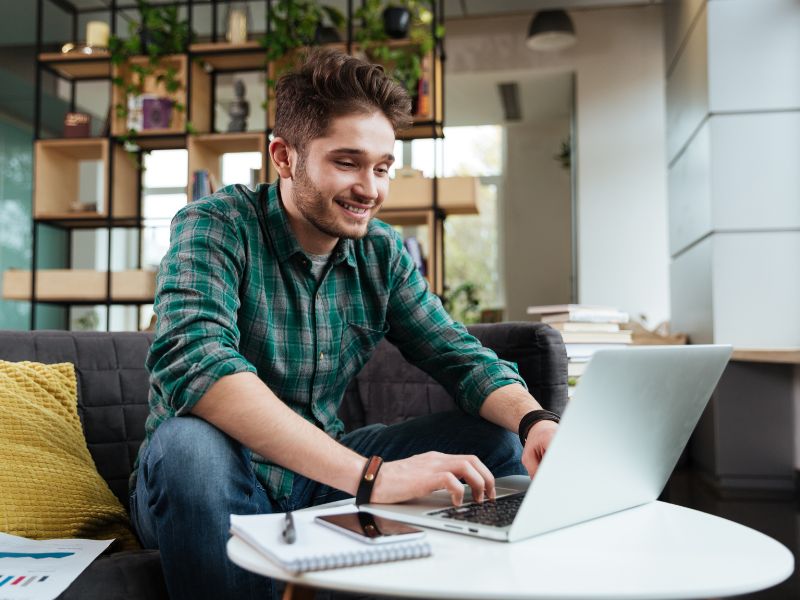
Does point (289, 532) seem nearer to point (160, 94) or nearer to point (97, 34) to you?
point (160, 94)

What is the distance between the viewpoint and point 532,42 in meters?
5.79

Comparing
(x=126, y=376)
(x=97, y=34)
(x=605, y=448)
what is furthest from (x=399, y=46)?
(x=605, y=448)

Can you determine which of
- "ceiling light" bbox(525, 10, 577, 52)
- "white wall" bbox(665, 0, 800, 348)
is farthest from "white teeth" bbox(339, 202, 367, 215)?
"ceiling light" bbox(525, 10, 577, 52)

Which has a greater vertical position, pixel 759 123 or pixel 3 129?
pixel 3 129

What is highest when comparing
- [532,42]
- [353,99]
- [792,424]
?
[532,42]

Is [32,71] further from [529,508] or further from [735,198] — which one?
[529,508]

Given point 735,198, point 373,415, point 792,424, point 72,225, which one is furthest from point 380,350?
point 72,225

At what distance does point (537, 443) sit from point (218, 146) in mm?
4022

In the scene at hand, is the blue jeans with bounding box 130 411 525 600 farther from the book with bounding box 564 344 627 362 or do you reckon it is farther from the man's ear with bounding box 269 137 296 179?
the book with bounding box 564 344 627 362

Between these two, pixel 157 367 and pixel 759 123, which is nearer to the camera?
pixel 157 367

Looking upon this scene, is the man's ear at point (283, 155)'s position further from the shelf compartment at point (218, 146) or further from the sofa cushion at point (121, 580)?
the shelf compartment at point (218, 146)

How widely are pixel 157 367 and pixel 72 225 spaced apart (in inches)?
166

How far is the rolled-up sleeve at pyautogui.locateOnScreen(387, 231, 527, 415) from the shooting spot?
1415 mm

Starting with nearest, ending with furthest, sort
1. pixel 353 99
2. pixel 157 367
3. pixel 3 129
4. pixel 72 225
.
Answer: pixel 157 367 < pixel 353 99 < pixel 72 225 < pixel 3 129
